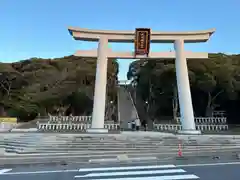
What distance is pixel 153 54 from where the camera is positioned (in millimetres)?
20016

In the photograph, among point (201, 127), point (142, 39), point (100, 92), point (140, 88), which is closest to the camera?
point (100, 92)

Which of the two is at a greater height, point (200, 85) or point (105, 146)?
point (200, 85)

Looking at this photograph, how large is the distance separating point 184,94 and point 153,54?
404cm

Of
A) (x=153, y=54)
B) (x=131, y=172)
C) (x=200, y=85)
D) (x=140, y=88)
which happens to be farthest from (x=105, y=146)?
(x=140, y=88)

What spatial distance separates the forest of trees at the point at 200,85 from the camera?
84.1 ft

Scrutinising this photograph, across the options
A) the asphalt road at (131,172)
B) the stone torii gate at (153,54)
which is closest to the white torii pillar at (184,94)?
the stone torii gate at (153,54)

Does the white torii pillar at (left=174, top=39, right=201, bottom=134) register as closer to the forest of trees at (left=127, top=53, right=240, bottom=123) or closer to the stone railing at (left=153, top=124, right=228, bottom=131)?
the stone railing at (left=153, top=124, right=228, bottom=131)

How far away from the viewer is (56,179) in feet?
21.7

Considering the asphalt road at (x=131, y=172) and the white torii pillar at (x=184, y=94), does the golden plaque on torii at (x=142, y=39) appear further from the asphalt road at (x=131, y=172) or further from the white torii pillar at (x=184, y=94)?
the asphalt road at (x=131, y=172)

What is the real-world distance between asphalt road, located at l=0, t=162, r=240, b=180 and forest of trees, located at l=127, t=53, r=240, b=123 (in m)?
18.3

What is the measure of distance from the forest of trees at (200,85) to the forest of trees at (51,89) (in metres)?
5.92

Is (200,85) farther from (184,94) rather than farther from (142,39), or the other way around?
(142,39)

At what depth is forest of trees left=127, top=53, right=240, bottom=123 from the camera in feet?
84.1

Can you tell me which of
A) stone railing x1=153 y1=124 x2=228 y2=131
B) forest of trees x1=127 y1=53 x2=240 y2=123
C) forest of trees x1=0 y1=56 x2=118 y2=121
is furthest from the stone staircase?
forest of trees x1=0 y1=56 x2=118 y2=121
